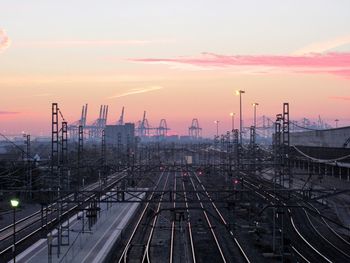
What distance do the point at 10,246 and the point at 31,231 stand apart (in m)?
4.85

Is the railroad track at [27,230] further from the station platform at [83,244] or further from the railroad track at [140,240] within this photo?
the railroad track at [140,240]

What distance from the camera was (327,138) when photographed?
37000 millimetres

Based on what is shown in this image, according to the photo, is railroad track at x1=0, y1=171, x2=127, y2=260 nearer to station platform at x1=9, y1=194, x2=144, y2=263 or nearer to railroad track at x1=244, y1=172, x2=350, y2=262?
station platform at x1=9, y1=194, x2=144, y2=263

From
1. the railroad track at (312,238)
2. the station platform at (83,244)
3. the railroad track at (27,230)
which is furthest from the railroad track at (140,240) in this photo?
the railroad track at (312,238)

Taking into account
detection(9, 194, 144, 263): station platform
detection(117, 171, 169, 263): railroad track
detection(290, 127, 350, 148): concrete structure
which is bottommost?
detection(117, 171, 169, 263): railroad track

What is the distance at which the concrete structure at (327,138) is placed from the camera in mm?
31878

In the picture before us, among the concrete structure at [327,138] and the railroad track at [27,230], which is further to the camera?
the concrete structure at [327,138]

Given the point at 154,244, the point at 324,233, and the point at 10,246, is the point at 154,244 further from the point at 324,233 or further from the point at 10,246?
the point at 324,233

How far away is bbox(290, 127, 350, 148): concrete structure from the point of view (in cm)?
3188

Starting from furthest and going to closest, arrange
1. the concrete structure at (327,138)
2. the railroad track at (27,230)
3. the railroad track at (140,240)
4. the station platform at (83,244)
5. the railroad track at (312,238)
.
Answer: the concrete structure at (327,138), the railroad track at (140,240), the railroad track at (27,230), the railroad track at (312,238), the station platform at (83,244)

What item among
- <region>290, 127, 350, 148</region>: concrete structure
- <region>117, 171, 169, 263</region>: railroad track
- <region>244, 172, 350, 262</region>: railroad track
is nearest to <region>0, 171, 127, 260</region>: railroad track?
<region>117, 171, 169, 263</region>: railroad track

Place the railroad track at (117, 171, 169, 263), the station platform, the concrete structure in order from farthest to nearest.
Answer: the concrete structure
the railroad track at (117, 171, 169, 263)
the station platform

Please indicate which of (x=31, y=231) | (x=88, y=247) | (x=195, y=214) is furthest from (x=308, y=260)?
(x=195, y=214)

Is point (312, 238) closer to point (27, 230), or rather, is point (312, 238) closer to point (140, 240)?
point (140, 240)
